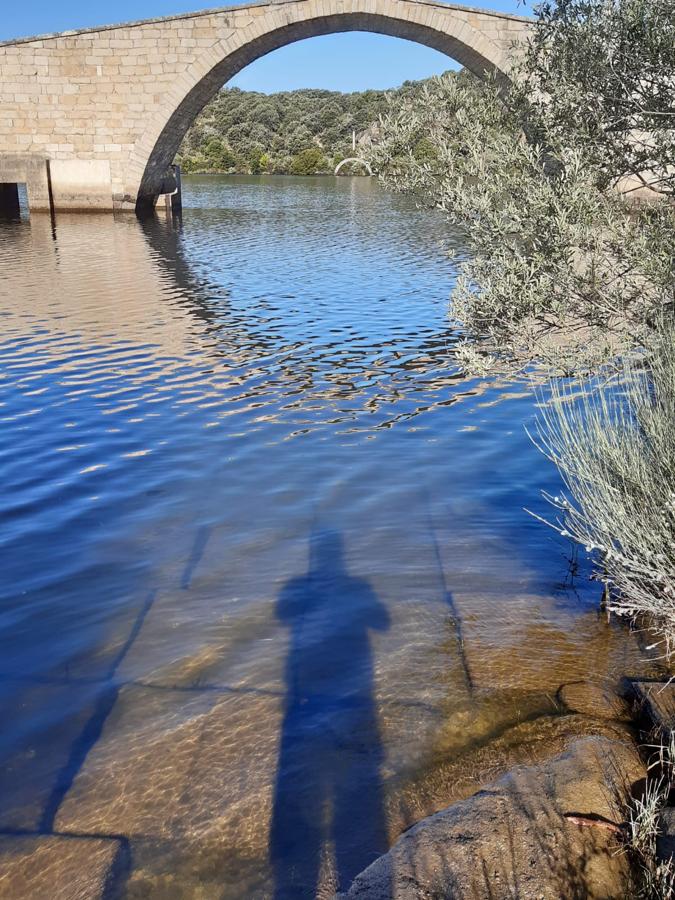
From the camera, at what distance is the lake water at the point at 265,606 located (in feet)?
10.0

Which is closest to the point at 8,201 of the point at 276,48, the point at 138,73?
the point at 138,73

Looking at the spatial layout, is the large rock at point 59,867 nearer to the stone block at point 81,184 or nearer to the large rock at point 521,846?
the large rock at point 521,846

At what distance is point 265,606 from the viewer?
4617mm

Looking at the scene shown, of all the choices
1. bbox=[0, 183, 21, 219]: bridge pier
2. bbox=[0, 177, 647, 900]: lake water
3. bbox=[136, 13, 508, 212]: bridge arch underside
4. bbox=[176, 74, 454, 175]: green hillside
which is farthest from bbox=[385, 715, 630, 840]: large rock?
bbox=[176, 74, 454, 175]: green hillside

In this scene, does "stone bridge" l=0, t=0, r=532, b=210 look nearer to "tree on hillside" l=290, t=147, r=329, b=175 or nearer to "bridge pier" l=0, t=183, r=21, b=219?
"bridge pier" l=0, t=183, r=21, b=219

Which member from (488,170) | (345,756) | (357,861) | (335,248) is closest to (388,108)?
(488,170)

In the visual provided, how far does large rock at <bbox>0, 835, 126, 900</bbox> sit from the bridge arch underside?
25058 mm

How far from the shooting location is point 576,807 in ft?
9.27

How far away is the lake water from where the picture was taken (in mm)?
3049

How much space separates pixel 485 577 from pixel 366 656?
1169 mm

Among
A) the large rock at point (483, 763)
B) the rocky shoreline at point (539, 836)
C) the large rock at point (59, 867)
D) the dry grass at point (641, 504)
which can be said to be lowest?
the large rock at point (59, 867)

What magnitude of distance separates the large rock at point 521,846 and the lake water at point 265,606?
0.59 feet

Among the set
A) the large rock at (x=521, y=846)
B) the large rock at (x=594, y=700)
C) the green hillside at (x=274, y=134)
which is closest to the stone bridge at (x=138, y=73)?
the large rock at (x=594, y=700)

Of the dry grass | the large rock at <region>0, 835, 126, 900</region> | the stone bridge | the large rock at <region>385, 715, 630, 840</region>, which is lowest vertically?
the large rock at <region>0, 835, 126, 900</region>
